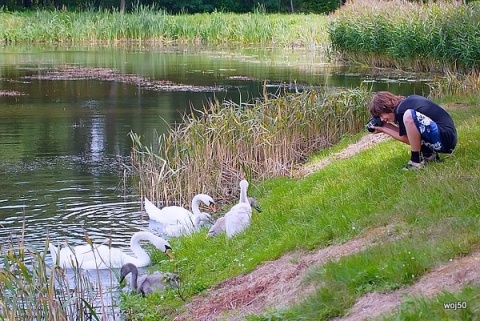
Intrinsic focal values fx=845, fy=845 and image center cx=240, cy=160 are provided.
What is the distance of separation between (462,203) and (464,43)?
752 inches

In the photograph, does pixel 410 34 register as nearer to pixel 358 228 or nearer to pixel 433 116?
pixel 433 116

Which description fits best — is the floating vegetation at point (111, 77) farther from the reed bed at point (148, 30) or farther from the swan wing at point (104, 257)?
the swan wing at point (104, 257)

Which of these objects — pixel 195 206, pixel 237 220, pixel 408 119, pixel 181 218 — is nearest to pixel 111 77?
pixel 195 206

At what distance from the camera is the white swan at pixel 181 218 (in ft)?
38.1

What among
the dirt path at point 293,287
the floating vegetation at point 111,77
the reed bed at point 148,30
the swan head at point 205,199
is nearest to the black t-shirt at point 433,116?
the dirt path at point 293,287

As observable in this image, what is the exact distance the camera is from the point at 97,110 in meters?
23.1

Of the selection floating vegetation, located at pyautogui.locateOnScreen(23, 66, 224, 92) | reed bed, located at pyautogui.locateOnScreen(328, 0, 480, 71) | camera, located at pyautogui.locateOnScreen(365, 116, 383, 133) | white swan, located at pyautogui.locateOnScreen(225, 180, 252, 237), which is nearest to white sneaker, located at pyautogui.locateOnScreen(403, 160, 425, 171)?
camera, located at pyautogui.locateOnScreen(365, 116, 383, 133)

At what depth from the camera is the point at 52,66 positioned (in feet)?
112

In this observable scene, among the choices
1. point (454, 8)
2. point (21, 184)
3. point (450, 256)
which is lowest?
point (21, 184)

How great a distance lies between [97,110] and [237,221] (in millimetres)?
14020

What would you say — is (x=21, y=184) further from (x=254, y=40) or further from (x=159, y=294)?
(x=254, y=40)

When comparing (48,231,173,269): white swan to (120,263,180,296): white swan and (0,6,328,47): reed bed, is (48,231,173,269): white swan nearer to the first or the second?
(120,263,180,296): white swan

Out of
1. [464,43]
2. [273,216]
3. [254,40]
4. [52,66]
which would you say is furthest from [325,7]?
[273,216]

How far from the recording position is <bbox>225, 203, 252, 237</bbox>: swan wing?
974 centimetres
